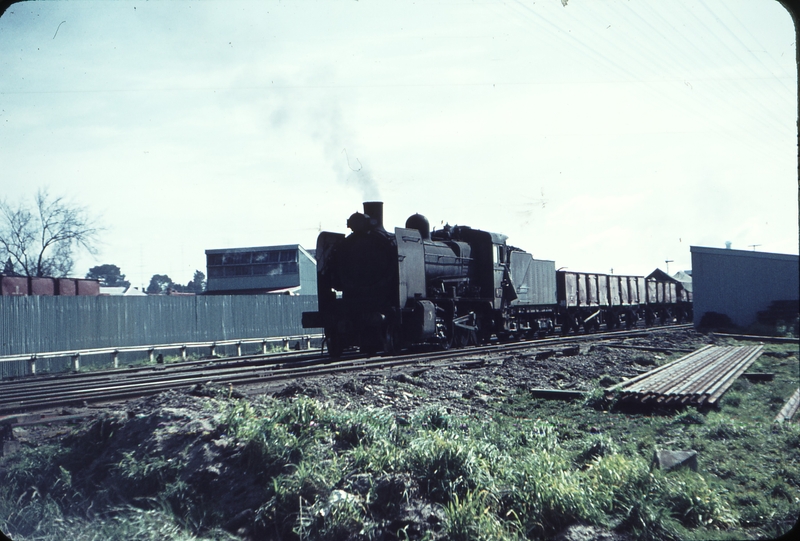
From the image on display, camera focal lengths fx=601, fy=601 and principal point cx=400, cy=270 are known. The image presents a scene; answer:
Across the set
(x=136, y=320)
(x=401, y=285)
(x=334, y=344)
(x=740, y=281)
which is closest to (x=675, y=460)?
(x=401, y=285)

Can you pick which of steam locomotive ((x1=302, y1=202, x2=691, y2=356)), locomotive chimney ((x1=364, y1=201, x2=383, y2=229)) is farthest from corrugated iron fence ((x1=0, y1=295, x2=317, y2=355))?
locomotive chimney ((x1=364, y1=201, x2=383, y2=229))

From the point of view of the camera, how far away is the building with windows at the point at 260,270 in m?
50.2

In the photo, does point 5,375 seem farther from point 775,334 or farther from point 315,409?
point 775,334

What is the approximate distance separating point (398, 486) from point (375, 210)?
473 inches

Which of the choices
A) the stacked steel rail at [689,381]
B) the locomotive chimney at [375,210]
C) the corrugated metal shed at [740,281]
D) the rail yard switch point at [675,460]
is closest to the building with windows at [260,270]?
the corrugated metal shed at [740,281]

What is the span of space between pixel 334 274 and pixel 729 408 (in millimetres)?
10543

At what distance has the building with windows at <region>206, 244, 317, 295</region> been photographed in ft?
165

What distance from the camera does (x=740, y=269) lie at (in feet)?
82.4

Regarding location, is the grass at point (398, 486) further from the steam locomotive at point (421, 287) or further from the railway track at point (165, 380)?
the steam locomotive at point (421, 287)

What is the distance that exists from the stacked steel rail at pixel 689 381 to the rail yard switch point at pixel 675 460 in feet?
10.2

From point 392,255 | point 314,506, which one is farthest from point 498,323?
point 314,506

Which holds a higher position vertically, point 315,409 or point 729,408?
point 315,409

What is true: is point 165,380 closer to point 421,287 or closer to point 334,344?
point 334,344

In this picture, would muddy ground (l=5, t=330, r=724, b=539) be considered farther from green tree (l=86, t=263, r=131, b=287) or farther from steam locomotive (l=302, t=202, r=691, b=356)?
green tree (l=86, t=263, r=131, b=287)
